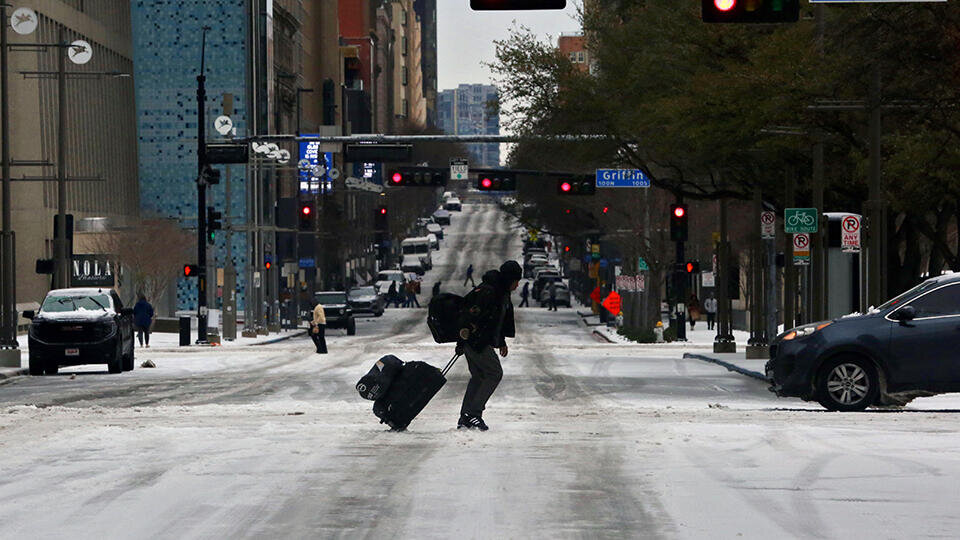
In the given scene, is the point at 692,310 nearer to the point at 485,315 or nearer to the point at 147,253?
the point at 147,253

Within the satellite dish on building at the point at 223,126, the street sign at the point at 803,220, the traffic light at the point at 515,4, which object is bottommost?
the street sign at the point at 803,220

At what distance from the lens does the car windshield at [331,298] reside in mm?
77000

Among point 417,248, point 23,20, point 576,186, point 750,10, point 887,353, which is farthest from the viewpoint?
point 417,248

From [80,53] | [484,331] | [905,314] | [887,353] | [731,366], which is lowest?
[731,366]

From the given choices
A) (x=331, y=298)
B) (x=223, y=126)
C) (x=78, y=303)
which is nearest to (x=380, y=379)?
(x=78, y=303)

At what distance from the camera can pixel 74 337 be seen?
36.4 meters

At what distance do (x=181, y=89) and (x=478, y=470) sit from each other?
93196 mm

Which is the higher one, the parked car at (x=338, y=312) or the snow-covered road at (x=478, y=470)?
the snow-covered road at (x=478, y=470)

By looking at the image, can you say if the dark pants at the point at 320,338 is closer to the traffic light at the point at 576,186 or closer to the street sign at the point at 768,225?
the traffic light at the point at 576,186

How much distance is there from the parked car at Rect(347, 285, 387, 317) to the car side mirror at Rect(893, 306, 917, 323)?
248ft

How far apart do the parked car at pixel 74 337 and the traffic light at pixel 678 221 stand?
21.7m

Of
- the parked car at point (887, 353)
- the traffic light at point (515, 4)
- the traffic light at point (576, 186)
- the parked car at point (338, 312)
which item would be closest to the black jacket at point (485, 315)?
the traffic light at point (515, 4)

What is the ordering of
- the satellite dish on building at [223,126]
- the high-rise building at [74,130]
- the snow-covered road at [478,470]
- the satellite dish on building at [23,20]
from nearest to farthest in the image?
the snow-covered road at [478,470], the satellite dish on building at [23,20], the satellite dish on building at [223,126], the high-rise building at [74,130]

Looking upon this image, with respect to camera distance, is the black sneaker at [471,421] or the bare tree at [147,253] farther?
the bare tree at [147,253]
